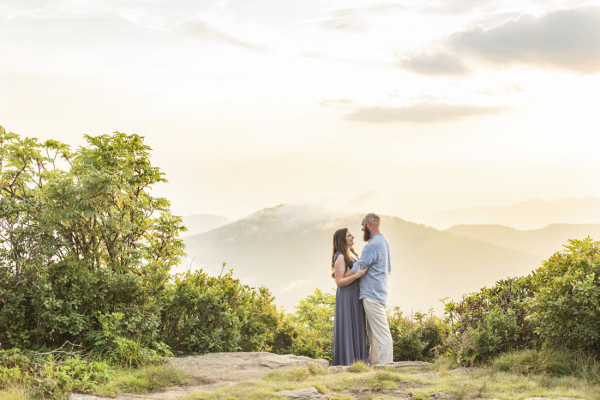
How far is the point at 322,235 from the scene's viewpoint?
146250 millimetres

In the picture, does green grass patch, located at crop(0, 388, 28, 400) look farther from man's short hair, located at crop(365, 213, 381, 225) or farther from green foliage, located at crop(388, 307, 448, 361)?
green foliage, located at crop(388, 307, 448, 361)

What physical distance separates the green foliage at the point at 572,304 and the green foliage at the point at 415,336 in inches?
109

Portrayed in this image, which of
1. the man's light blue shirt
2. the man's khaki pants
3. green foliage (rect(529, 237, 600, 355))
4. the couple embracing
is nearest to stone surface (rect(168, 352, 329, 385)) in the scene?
the couple embracing

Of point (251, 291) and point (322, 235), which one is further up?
point (322, 235)

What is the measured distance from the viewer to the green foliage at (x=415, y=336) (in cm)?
1044

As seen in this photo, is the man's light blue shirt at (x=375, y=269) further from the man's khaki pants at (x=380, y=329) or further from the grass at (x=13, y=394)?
the grass at (x=13, y=394)

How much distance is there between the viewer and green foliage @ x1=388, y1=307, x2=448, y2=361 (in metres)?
10.4

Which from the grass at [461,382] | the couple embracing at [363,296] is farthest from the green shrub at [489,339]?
the couple embracing at [363,296]

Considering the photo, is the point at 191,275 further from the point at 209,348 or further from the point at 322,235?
the point at 322,235

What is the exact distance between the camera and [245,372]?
797 centimetres

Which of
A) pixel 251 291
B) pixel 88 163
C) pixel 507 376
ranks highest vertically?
pixel 88 163

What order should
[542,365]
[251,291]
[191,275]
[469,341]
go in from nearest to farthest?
1. [542,365]
2. [469,341]
3. [191,275]
4. [251,291]

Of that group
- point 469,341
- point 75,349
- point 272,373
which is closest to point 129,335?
point 75,349

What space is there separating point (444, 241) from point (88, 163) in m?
149
